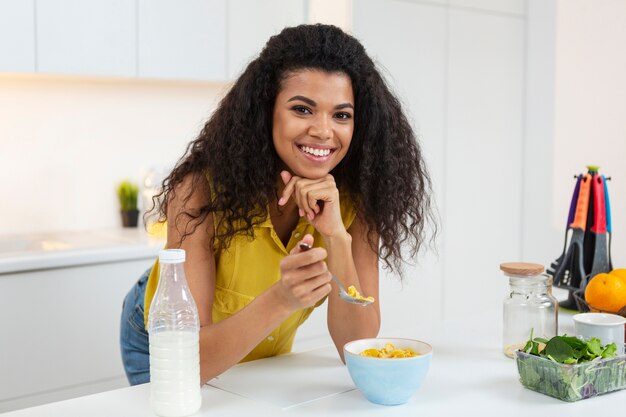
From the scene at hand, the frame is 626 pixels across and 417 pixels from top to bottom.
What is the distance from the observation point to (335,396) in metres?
1.50

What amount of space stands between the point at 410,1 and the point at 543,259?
62.3 inches

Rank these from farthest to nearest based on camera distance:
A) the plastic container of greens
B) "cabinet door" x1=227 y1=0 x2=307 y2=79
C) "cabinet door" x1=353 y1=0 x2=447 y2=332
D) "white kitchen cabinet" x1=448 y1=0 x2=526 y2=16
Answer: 1. "white kitchen cabinet" x1=448 y1=0 x2=526 y2=16
2. "cabinet door" x1=353 y1=0 x2=447 y2=332
3. "cabinet door" x1=227 y1=0 x2=307 y2=79
4. the plastic container of greens

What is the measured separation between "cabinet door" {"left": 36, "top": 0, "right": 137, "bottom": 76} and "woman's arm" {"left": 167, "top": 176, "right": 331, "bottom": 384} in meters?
1.57

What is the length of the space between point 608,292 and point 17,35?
7.40ft

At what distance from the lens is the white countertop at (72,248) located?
2850 millimetres

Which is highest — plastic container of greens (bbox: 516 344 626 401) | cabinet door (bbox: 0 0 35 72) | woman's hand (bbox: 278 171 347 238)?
cabinet door (bbox: 0 0 35 72)

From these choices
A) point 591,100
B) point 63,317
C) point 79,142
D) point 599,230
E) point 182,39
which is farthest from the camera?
point 591,100

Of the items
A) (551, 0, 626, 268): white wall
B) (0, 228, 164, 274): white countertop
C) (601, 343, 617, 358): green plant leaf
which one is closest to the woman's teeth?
(601, 343, 617, 358): green plant leaf

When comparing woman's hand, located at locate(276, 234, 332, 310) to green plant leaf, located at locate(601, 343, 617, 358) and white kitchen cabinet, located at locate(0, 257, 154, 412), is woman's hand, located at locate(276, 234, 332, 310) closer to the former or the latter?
green plant leaf, located at locate(601, 343, 617, 358)

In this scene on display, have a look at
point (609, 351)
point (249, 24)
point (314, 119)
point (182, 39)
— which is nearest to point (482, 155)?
point (249, 24)

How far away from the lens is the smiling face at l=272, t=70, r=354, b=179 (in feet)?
5.62

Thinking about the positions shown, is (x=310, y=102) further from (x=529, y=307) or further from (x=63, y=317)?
(x=63, y=317)

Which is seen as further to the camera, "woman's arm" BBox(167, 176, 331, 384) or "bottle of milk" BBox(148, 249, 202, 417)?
"woman's arm" BBox(167, 176, 331, 384)

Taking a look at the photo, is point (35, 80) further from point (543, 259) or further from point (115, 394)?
point (543, 259)
